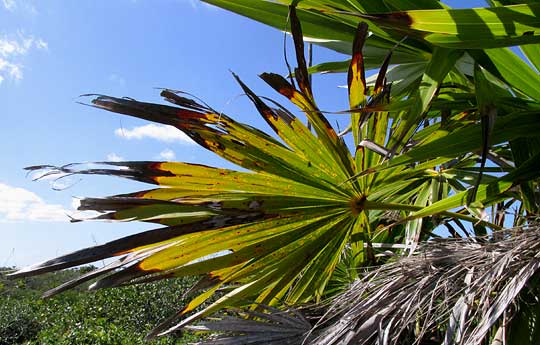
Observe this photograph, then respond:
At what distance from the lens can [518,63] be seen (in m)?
1.01

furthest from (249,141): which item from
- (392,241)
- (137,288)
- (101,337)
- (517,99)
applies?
(137,288)

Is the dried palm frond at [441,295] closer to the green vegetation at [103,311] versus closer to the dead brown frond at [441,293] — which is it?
the dead brown frond at [441,293]

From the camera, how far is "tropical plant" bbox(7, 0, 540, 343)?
864mm

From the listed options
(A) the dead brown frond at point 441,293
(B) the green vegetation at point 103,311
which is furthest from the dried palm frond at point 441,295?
(B) the green vegetation at point 103,311

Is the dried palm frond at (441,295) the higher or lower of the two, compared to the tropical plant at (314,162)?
lower

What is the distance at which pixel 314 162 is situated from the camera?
43.3 inches

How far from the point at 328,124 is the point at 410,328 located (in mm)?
411

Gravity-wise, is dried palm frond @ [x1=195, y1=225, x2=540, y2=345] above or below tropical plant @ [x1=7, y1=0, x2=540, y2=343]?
below

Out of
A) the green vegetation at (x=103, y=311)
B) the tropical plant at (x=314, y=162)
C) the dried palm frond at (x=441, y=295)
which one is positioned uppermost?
the tropical plant at (x=314, y=162)

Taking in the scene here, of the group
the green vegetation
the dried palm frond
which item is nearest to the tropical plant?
the dried palm frond

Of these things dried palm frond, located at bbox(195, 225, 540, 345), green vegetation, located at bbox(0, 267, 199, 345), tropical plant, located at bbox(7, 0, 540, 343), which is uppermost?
tropical plant, located at bbox(7, 0, 540, 343)

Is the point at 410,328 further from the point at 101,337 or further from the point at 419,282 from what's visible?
the point at 101,337

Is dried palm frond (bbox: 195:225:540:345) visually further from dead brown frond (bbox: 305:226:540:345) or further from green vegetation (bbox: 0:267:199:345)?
green vegetation (bbox: 0:267:199:345)

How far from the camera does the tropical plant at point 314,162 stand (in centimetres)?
86
